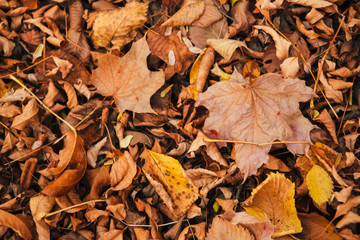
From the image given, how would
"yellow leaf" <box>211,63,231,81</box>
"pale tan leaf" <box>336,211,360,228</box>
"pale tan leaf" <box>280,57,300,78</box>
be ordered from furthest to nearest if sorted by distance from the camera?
"yellow leaf" <box>211,63,231,81</box>
"pale tan leaf" <box>280,57,300,78</box>
"pale tan leaf" <box>336,211,360,228</box>

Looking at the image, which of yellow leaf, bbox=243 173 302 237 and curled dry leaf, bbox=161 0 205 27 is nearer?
yellow leaf, bbox=243 173 302 237

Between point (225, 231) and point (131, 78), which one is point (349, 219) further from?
point (131, 78)

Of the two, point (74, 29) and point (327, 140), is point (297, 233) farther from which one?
point (74, 29)

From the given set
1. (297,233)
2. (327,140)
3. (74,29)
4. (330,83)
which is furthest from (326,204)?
(74,29)

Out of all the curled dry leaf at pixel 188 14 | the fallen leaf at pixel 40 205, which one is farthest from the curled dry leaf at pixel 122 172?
the curled dry leaf at pixel 188 14

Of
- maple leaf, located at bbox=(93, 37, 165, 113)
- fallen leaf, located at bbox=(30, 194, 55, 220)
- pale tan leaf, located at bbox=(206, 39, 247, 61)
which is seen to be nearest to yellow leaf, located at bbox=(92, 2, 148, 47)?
maple leaf, located at bbox=(93, 37, 165, 113)

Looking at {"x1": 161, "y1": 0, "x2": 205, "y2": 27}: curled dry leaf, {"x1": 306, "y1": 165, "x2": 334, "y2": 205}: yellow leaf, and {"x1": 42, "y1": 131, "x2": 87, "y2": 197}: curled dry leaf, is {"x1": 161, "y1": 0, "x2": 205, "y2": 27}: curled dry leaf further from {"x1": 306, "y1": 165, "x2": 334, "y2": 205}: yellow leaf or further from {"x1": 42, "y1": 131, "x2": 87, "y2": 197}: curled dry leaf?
{"x1": 306, "y1": 165, "x2": 334, "y2": 205}: yellow leaf

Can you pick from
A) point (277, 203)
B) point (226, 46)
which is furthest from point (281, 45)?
point (277, 203)
